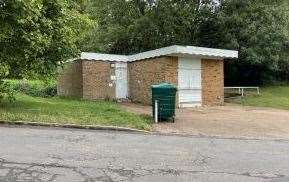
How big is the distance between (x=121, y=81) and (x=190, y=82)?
4139 mm

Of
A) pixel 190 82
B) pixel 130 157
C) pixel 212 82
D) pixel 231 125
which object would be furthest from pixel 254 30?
pixel 130 157

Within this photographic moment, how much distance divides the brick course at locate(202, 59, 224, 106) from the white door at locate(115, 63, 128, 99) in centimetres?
428

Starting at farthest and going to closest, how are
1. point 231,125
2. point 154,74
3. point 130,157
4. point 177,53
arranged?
point 154,74 → point 177,53 → point 231,125 → point 130,157

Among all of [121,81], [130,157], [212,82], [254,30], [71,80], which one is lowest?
[130,157]

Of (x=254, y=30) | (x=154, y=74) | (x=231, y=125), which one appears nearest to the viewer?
(x=231, y=125)

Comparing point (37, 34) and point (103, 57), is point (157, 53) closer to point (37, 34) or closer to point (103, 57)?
point (103, 57)

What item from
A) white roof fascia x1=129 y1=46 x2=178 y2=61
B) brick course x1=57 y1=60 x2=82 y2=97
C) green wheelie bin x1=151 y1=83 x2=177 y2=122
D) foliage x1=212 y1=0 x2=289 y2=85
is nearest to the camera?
green wheelie bin x1=151 y1=83 x2=177 y2=122

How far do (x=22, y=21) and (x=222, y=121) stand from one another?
750cm

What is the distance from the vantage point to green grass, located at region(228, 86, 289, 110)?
29094mm

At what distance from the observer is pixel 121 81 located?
2920 cm

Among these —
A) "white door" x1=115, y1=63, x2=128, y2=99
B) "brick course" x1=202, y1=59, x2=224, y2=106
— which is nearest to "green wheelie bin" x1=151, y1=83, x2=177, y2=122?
"brick course" x1=202, y1=59, x2=224, y2=106

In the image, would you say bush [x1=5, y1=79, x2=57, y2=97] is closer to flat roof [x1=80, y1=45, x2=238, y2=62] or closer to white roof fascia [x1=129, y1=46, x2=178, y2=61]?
flat roof [x1=80, y1=45, x2=238, y2=62]

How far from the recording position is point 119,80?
29.1m

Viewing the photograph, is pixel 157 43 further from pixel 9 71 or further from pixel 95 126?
pixel 95 126
